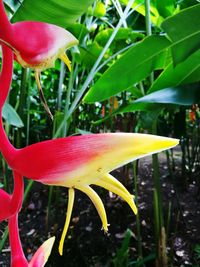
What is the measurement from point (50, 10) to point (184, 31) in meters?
0.25

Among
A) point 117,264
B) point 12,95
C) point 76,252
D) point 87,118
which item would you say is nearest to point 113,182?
point 117,264

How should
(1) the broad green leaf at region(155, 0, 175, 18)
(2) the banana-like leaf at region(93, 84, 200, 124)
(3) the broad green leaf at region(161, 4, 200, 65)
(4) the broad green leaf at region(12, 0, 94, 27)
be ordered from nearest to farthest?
(4) the broad green leaf at region(12, 0, 94, 27)
(3) the broad green leaf at region(161, 4, 200, 65)
(2) the banana-like leaf at region(93, 84, 200, 124)
(1) the broad green leaf at region(155, 0, 175, 18)

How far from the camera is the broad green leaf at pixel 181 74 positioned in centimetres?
79

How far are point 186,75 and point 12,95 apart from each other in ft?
3.31

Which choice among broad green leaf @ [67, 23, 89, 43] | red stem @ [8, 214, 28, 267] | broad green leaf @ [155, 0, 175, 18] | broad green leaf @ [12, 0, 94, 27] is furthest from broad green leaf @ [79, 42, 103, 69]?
red stem @ [8, 214, 28, 267]

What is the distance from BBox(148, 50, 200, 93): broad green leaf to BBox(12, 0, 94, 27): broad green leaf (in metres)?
0.39

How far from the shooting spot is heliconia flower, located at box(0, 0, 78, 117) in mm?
211

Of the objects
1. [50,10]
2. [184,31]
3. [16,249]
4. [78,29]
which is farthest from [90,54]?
[16,249]

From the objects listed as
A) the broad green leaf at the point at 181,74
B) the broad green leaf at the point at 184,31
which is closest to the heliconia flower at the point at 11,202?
the broad green leaf at the point at 184,31

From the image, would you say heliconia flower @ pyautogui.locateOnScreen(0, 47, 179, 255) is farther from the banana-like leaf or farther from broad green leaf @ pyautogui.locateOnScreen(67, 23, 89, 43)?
broad green leaf @ pyautogui.locateOnScreen(67, 23, 89, 43)

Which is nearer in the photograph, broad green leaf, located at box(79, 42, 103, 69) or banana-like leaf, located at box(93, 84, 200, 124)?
banana-like leaf, located at box(93, 84, 200, 124)

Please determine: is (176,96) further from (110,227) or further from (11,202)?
(110,227)

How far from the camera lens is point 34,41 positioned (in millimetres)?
215

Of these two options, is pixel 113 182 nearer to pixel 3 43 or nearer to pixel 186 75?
pixel 3 43
